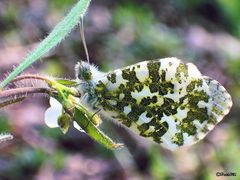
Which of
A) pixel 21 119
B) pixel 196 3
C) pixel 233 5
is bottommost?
pixel 21 119

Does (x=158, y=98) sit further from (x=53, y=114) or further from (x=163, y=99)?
(x=53, y=114)

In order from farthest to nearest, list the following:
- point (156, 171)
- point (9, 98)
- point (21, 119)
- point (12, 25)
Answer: point (12, 25) < point (21, 119) < point (156, 171) < point (9, 98)

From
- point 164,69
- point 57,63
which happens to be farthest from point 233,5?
point 164,69

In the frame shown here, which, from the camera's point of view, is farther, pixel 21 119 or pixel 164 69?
pixel 21 119

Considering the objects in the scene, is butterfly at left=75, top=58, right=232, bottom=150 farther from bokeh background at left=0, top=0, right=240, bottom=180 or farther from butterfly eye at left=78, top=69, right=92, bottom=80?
bokeh background at left=0, top=0, right=240, bottom=180

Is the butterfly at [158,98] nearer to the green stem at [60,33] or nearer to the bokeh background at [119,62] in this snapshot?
the green stem at [60,33]

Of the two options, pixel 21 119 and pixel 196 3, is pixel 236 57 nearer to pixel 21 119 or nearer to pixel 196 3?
pixel 196 3

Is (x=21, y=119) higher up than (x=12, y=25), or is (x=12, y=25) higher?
(x=12, y=25)

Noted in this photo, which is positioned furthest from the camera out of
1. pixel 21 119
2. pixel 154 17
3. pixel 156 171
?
pixel 154 17
